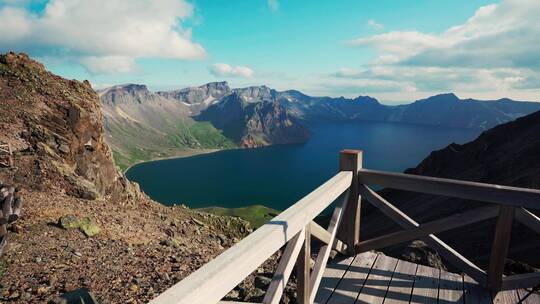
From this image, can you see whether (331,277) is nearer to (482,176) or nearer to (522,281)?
(522,281)

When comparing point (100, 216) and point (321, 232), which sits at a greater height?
point (321, 232)

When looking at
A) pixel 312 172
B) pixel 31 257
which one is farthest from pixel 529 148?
pixel 312 172

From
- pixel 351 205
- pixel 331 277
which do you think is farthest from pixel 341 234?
pixel 331 277

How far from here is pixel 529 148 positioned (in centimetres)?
6900

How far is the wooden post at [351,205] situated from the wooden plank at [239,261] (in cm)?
197

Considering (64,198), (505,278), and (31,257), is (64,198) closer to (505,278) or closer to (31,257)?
(31,257)

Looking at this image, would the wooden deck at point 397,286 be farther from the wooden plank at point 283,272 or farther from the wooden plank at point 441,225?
the wooden plank at point 283,272

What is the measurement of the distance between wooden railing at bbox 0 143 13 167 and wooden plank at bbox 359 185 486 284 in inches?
652

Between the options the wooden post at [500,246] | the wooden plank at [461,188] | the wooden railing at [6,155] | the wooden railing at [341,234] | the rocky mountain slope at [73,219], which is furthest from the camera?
the wooden railing at [6,155]

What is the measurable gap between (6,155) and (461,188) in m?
18.8

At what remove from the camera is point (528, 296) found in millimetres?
5398

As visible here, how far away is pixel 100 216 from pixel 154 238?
2438 mm

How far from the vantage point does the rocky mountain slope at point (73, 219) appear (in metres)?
8.21

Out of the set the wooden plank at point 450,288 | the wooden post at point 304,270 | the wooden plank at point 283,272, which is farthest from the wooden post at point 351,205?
the wooden plank at point 283,272
